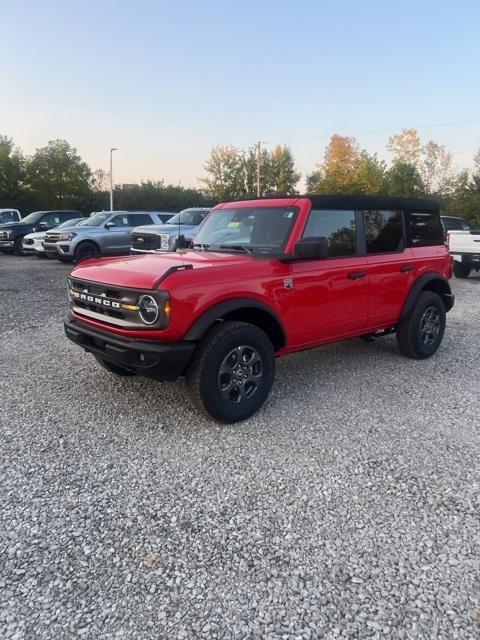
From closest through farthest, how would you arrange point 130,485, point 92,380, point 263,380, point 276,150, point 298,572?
1. point 298,572
2. point 130,485
3. point 263,380
4. point 92,380
5. point 276,150

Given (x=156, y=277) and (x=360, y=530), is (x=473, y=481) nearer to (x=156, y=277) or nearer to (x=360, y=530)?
(x=360, y=530)

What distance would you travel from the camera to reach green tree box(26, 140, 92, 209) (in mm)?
40219

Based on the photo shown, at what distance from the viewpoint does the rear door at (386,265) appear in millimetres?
5023

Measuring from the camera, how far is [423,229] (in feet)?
19.1

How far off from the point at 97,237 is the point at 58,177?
29.2 m

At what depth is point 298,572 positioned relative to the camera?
7.63 ft

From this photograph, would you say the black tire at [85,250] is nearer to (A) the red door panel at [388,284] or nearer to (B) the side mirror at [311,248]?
(A) the red door panel at [388,284]

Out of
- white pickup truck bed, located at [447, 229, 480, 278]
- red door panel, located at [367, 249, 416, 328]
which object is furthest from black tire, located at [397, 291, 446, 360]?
white pickup truck bed, located at [447, 229, 480, 278]

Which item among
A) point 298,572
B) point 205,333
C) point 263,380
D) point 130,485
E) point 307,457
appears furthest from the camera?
point 263,380

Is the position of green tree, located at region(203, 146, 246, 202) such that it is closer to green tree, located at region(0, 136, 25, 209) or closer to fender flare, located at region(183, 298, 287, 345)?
green tree, located at region(0, 136, 25, 209)

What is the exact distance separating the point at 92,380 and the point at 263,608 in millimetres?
A: 3334

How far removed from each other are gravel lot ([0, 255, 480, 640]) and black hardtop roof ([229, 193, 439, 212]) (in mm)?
1827

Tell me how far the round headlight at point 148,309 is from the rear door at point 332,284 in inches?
52.7

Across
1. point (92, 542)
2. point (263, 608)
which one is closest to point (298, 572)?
point (263, 608)
